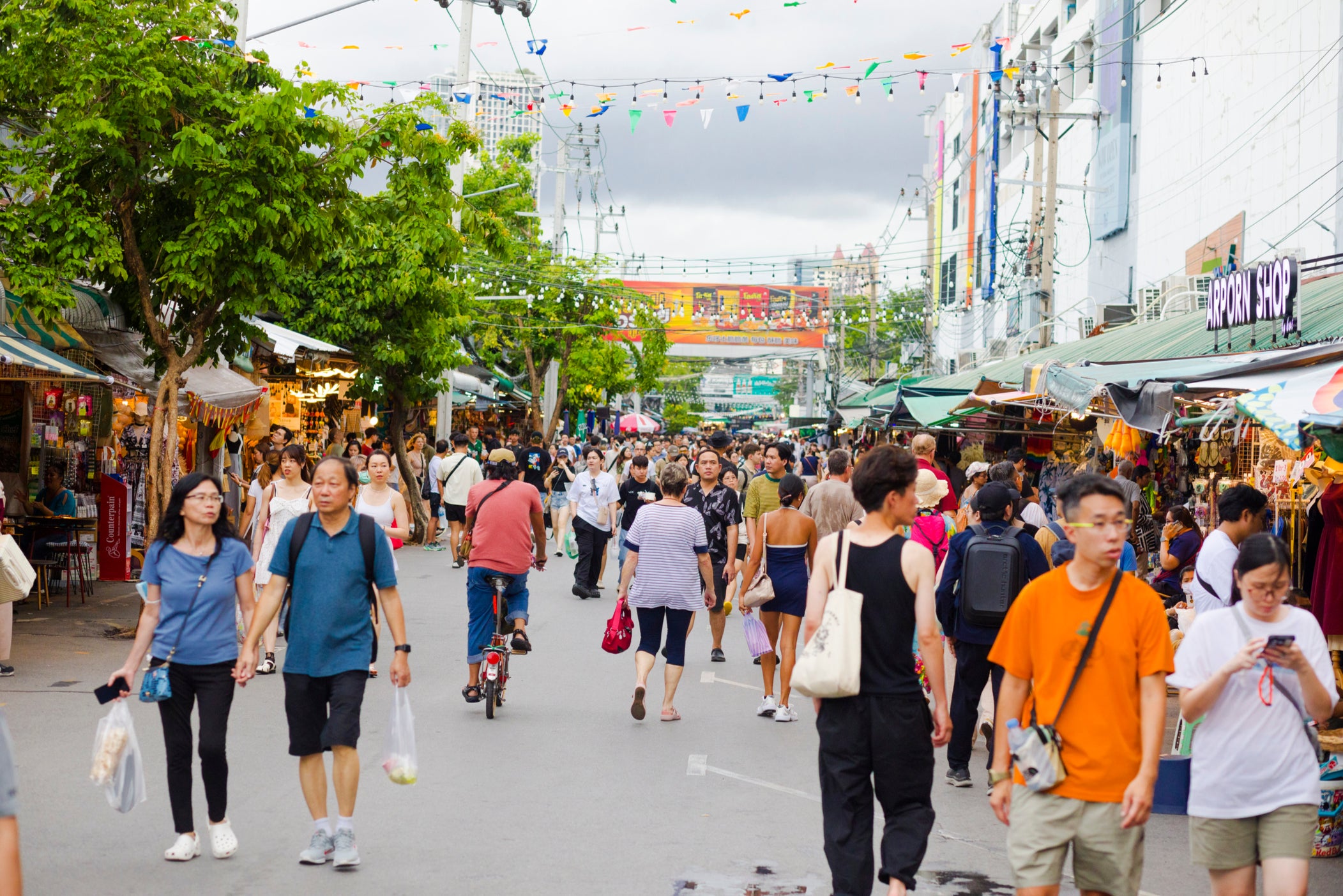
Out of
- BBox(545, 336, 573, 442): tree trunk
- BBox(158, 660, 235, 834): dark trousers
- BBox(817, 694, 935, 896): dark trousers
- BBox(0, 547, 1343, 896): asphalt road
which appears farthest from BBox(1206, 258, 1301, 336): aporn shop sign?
BBox(545, 336, 573, 442): tree trunk

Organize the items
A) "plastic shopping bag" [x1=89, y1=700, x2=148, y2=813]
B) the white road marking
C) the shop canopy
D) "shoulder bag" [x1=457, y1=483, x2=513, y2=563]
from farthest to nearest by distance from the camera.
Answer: the shop canopy, the white road marking, "shoulder bag" [x1=457, y1=483, x2=513, y2=563], "plastic shopping bag" [x1=89, y1=700, x2=148, y2=813]

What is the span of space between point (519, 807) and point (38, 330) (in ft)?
27.0

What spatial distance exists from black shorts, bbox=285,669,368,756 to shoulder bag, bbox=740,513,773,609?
12.6 feet

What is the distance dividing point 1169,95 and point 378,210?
58.2 ft

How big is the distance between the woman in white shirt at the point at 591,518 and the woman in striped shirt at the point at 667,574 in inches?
255

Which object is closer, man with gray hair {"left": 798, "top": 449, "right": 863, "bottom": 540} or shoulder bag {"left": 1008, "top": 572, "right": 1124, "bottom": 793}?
shoulder bag {"left": 1008, "top": 572, "right": 1124, "bottom": 793}

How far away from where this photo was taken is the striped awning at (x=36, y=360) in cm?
1034

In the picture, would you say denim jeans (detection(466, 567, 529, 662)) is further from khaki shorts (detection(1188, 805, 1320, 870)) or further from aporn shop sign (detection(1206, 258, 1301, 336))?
aporn shop sign (detection(1206, 258, 1301, 336))

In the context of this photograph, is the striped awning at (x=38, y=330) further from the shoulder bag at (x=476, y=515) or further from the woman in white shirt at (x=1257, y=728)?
the woman in white shirt at (x=1257, y=728)

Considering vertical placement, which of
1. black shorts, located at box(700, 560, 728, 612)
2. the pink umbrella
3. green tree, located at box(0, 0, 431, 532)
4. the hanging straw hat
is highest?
green tree, located at box(0, 0, 431, 532)

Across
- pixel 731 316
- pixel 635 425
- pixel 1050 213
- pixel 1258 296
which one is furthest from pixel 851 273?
pixel 1258 296

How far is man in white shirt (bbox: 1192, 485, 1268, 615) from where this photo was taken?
6242 millimetres

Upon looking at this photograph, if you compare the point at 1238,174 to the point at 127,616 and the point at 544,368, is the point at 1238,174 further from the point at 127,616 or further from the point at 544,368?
the point at 544,368

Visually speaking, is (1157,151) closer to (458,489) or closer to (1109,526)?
(458,489)
